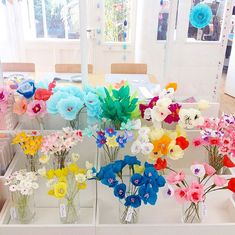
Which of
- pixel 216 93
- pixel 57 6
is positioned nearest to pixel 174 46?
pixel 216 93

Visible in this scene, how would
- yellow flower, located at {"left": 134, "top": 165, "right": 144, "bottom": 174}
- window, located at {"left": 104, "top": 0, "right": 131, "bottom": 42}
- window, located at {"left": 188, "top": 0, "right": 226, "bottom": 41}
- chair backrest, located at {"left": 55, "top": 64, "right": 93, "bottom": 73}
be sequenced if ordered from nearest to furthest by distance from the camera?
yellow flower, located at {"left": 134, "top": 165, "right": 144, "bottom": 174} → chair backrest, located at {"left": 55, "top": 64, "right": 93, "bottom": 73} → window, located at {"left": 188, "top": 0, "right": 226, "bottom": 41} → window, located at {"left": 104, "top": 0, "right": 131, "bottom": 42}

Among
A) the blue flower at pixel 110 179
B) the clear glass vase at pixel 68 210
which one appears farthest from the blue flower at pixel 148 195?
the clear glass vase at pixel 68 210

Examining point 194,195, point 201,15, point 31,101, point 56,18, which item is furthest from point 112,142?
point 56,18

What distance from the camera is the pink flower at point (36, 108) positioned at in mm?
1414

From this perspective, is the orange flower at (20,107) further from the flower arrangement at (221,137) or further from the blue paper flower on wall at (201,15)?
the blue paper flower on wall at (201,15)

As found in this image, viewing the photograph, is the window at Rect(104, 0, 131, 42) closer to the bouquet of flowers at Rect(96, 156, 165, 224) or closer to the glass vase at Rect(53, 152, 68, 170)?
the glass vase at Rect(53, 152, 68, 170)

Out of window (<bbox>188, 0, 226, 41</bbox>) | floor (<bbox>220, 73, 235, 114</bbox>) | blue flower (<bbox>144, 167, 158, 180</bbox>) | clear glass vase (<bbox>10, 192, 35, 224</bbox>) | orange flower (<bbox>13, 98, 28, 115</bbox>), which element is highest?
window (<bbox>188, 0, 226, 41</bbox>)

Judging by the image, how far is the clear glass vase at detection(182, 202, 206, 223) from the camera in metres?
1.18

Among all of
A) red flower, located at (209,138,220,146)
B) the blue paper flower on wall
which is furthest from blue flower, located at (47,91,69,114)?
the blue paper flower on wall

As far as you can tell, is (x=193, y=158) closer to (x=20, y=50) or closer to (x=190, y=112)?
(x=190, y=112)

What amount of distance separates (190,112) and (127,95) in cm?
30

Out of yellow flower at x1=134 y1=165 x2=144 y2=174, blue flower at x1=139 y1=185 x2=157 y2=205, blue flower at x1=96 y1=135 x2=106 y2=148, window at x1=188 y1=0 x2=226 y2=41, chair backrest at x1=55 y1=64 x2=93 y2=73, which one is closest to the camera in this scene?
blue flower at x1=139 y1=185 x2=157 y2=205

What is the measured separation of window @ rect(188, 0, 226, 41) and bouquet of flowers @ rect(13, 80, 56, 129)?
2.79 meters

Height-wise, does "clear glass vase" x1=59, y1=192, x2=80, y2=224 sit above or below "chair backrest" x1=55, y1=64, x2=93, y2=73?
below
